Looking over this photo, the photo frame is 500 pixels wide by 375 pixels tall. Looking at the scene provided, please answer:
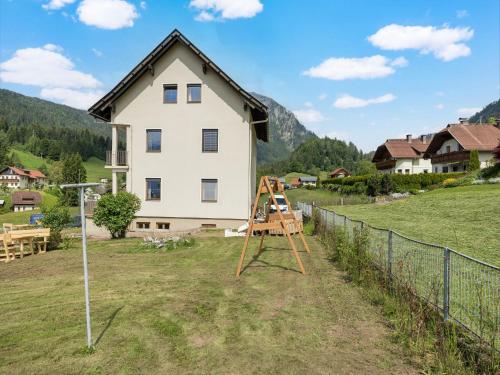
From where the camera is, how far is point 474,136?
149ft

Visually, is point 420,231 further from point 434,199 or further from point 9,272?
point 9,272

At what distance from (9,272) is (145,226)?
11738mm

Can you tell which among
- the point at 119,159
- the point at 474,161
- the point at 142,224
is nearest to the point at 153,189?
the point at 142,224

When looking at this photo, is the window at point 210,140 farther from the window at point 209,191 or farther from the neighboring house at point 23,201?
the neighboring house at point 23,201

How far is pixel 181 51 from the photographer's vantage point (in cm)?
2256

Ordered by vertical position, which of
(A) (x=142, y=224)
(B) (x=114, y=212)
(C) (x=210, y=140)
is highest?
(C) (x=210, y=140)

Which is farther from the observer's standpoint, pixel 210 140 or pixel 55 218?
pixel 210 140

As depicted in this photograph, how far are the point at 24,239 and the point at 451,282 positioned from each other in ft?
50.2

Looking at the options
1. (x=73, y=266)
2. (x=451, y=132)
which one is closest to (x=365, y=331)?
(x=73, y=266)

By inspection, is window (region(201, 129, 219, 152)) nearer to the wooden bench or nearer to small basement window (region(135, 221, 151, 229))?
small basement window (region(135, 221, 151, 229))

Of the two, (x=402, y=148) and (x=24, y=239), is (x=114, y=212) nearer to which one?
(x=24, y=239)

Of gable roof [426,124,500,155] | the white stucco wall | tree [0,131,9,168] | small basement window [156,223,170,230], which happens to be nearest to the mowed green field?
tree [0,131,9,168]

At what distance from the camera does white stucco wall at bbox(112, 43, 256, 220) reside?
22188 mm

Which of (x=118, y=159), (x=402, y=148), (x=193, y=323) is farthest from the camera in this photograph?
(x=402, y=148)
